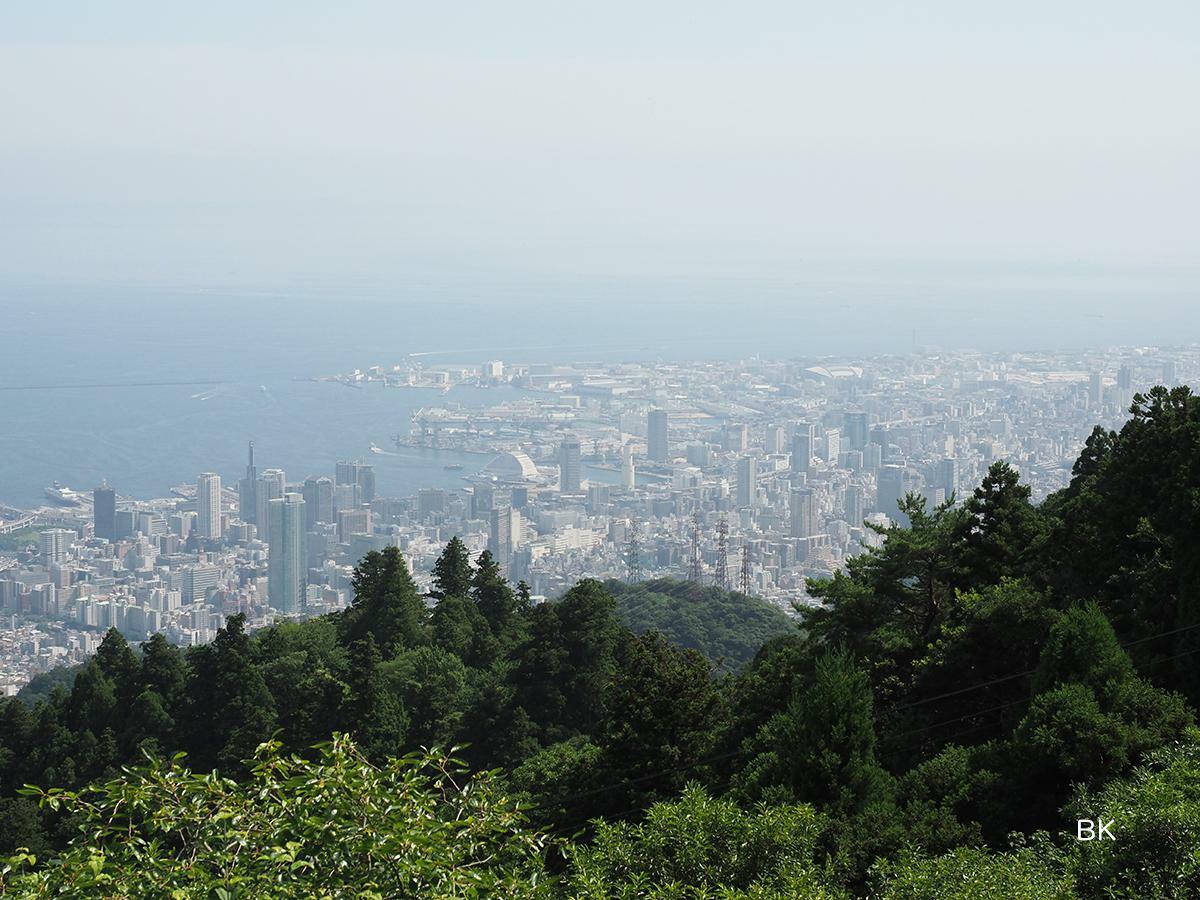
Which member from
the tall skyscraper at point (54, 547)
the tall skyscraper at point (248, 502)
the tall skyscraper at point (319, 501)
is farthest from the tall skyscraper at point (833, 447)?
the tall skyscraper at point (54, 547)

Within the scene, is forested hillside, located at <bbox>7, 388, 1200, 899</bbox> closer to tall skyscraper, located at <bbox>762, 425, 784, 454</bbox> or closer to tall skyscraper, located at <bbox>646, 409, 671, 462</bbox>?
tall skyscraper, located at <bbox>646, 409, 671, 462</bbox>

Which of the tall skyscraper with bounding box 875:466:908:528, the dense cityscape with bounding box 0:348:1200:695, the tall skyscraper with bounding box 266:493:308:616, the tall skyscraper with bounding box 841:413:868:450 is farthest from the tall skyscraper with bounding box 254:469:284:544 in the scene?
the tall skyscraper with bounding box 841:413:868:450

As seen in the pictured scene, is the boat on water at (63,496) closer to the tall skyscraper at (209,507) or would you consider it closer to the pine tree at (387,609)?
the tall skyscraper at (209,507)

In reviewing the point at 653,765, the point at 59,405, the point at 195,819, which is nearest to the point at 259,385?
the point at 59,405

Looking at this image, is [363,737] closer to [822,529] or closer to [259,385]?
[822,529]

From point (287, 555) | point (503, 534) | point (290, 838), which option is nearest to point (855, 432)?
point (503, 534)

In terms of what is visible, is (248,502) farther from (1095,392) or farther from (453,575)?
(453,575)
